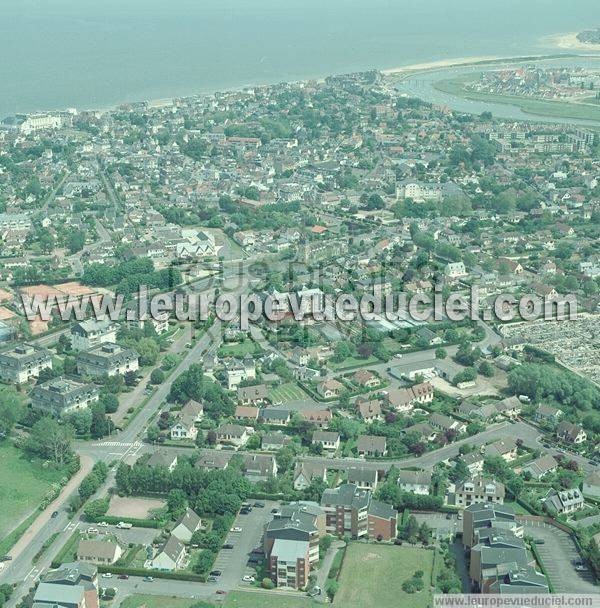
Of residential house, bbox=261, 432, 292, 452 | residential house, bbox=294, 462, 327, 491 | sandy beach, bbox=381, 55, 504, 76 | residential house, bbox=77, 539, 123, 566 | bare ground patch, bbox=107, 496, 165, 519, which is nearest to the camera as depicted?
residential house, bbox=77, 539, 123, 566

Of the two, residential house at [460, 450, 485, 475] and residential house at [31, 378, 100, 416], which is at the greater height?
residential house at [31, 378, 100, 416]

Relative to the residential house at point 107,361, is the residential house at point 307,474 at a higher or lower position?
lower

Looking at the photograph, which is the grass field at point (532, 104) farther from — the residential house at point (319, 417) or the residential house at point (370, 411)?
the residential house at point (319, 417)

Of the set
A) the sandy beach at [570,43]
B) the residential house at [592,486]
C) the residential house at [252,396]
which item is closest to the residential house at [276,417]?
the residential house at [252,396]

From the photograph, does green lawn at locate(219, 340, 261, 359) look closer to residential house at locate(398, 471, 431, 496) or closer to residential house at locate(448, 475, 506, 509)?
residential house at locate(398, 471, 431, 496)

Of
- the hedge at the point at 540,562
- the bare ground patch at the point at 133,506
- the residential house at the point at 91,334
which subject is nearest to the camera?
the hedge at the point at 540,562

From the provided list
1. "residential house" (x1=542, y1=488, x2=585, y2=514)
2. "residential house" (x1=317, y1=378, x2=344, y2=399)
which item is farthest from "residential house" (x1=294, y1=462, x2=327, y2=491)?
"residential house" (x1=542, y1=488, x2=585, y2=514)
